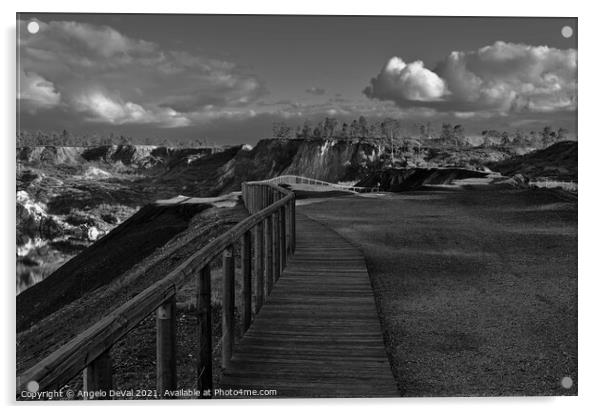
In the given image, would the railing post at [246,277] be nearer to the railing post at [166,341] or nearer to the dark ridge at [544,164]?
the railing post at [166,341]

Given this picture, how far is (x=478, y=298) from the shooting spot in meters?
6.76

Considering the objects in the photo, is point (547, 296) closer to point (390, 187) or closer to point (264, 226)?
point (264, 226)

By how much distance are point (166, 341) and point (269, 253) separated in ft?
10.1

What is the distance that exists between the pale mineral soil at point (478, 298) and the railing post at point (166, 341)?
2.07 metres

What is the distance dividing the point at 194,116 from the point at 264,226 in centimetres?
362

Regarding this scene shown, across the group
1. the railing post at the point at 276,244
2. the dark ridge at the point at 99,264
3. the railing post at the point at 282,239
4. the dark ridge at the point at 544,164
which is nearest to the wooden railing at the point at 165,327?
the railing post at the point at 276,244

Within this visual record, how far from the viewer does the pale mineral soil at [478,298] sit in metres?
4.72

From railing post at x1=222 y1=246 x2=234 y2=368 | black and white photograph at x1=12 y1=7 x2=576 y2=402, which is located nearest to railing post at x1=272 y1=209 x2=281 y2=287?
black and white photograph at x1=12 y1=7 x2=576 y2=402

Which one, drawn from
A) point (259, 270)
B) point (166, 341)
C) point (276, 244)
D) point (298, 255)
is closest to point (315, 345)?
point (259, 270)

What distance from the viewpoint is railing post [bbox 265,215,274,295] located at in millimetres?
5749

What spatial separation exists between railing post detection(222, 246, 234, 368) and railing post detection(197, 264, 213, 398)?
1.60ft

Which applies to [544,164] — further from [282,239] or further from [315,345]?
[315,345]

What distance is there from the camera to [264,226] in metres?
5.58

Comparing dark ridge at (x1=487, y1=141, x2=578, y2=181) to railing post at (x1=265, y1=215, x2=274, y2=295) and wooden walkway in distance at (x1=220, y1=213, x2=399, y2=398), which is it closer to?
wooden walkway in distance at (x1=220, y1=213, x2=399, y2=398)
